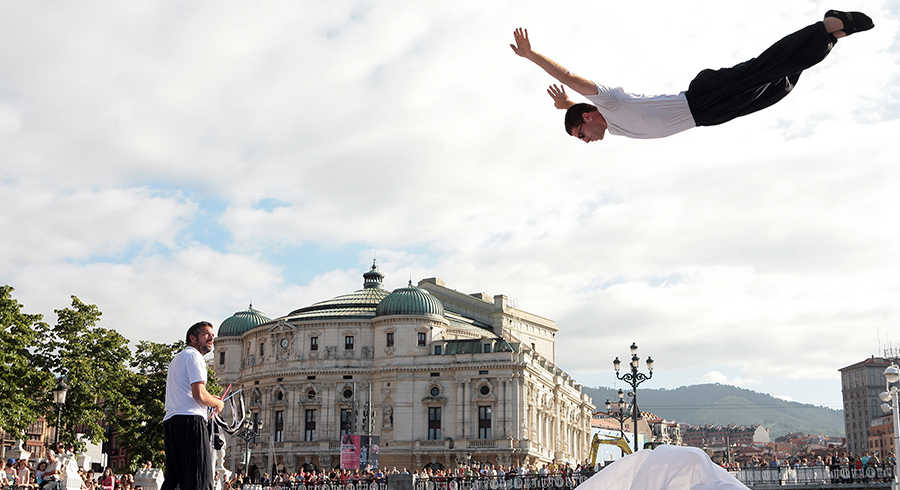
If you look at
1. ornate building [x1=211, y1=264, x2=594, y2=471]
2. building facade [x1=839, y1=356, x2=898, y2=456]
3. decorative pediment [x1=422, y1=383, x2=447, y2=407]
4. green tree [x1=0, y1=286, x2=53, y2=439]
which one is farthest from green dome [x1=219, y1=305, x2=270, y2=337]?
building facade [x1=839, y1=356, x2=898, y2=456]

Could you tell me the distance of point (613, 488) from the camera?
404 cm

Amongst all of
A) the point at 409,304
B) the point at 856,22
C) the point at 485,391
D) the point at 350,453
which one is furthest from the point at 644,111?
the point at 409,304

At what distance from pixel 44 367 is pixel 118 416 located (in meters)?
9.20

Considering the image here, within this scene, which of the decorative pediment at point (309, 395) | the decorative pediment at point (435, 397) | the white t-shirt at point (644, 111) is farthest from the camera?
the decorative pediment at point (309, 395)

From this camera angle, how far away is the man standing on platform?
7.31m

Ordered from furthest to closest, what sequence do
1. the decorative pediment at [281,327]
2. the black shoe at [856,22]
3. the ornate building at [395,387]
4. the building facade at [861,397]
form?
the building facade at [861,397] < the decorative pediment at [281,327] < the ornate building at [395,387] < the black shoe at [856,22]

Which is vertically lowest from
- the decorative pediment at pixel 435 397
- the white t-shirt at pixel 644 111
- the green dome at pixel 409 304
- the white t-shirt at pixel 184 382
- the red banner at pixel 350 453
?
the red banner at pixel 350 453

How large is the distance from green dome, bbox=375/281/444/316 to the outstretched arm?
267 feet

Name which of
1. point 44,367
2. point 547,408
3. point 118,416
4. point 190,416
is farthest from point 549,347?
point 190,416

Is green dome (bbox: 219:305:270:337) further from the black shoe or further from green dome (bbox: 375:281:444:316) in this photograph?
the black shoe

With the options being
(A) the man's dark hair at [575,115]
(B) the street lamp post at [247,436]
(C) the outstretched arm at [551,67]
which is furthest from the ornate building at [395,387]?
(C) the outstretched arm at [551,67]

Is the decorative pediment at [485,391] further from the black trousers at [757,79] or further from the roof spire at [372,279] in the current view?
the black trousers at [757,79]

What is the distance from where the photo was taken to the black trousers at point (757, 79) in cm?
571

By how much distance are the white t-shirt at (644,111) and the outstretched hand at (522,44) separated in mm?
531
